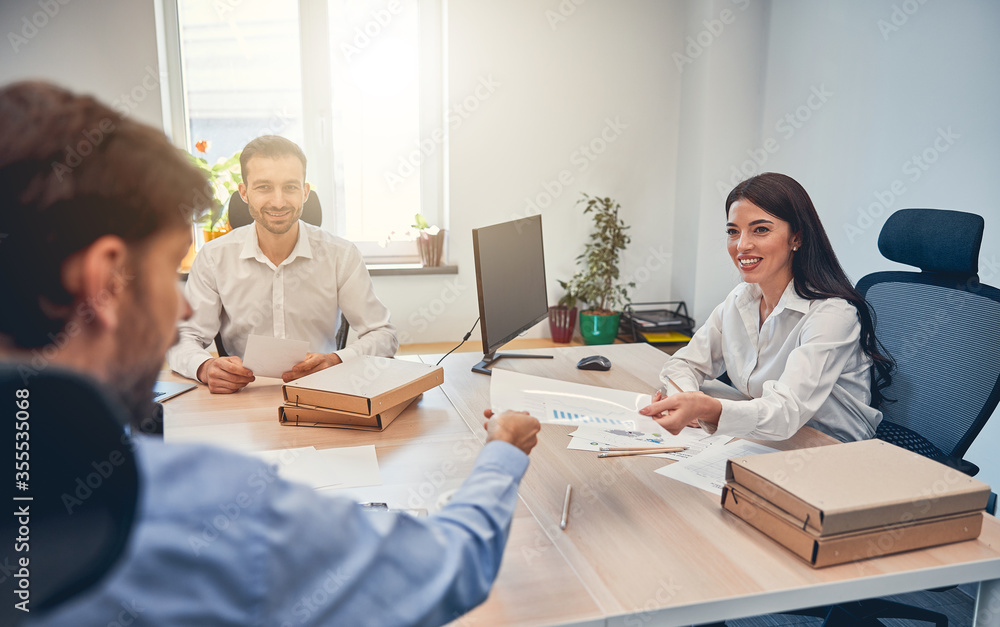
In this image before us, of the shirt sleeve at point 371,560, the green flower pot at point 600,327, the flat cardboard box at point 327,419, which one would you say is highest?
the shirt sleeve at point 371,560

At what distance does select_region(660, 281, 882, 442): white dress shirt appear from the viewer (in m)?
1.42

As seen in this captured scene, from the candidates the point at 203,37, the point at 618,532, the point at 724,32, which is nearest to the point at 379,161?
the point at 203,37

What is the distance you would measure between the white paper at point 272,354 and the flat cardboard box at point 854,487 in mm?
1103

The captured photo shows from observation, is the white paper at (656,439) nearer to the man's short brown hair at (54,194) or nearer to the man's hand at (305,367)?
the man's hand at (305,367)

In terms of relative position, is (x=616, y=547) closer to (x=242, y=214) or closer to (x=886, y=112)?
(x=242, y=214)

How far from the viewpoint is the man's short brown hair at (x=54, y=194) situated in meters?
0.48

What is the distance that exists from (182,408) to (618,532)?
1125mm

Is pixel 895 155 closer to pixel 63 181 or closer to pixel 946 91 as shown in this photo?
pixel 946 91

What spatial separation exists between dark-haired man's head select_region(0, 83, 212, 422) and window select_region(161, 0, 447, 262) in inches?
119

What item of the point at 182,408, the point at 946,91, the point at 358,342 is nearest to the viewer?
the point at 182,408

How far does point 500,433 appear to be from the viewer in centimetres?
96

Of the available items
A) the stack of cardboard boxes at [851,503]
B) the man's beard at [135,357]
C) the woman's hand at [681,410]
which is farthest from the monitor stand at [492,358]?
the man's beard at [135,357]

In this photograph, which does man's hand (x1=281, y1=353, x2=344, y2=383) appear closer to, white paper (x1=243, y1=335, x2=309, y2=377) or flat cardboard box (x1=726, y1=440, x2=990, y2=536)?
white paper (x1=243, y1=335, x2=309, y2=377)

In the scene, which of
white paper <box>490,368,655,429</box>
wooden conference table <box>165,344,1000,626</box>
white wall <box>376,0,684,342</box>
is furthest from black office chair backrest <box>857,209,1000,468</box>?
white wall <box>376,0,684,342</box>
